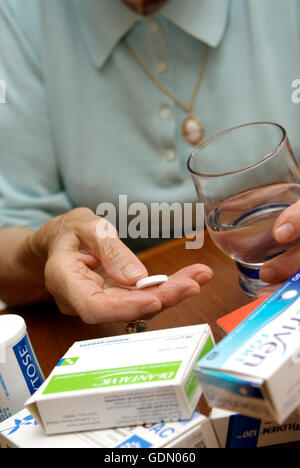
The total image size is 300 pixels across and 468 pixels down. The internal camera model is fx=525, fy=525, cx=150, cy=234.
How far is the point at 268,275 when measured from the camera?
1.95ft

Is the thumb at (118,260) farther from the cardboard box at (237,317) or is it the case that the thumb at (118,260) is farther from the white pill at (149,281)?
the cardboard box at (237,317)

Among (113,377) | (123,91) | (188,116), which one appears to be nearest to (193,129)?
(188,116)

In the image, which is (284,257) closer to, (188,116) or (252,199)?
(252,199)

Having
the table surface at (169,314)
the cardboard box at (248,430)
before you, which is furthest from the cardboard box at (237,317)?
the cardboard box at (248,430)

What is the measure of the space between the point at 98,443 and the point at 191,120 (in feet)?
2.36

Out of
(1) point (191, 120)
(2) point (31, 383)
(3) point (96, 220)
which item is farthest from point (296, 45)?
(2) point (31, 383)

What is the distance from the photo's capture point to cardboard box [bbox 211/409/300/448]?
434 mm

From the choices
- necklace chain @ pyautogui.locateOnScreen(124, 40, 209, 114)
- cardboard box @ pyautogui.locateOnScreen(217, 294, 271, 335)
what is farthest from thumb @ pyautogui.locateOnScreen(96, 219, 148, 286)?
necklace chain @ pyautogui.locateOnScreen(124, 40, 209, 114)

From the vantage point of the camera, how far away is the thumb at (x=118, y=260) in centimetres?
62

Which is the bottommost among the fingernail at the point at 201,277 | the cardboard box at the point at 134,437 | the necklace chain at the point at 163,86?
the cardboard box at the point at 134,437

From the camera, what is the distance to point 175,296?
1.91ft

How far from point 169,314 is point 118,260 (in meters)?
0.11

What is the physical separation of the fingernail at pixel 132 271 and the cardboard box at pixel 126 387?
116mm

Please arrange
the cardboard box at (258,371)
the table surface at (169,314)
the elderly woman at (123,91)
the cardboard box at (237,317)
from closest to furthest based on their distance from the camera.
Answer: the cardboard box at (258,371) → the cardboard box at (237,317) → the table surface at (169,314) → the elderly woman at (123,91)
